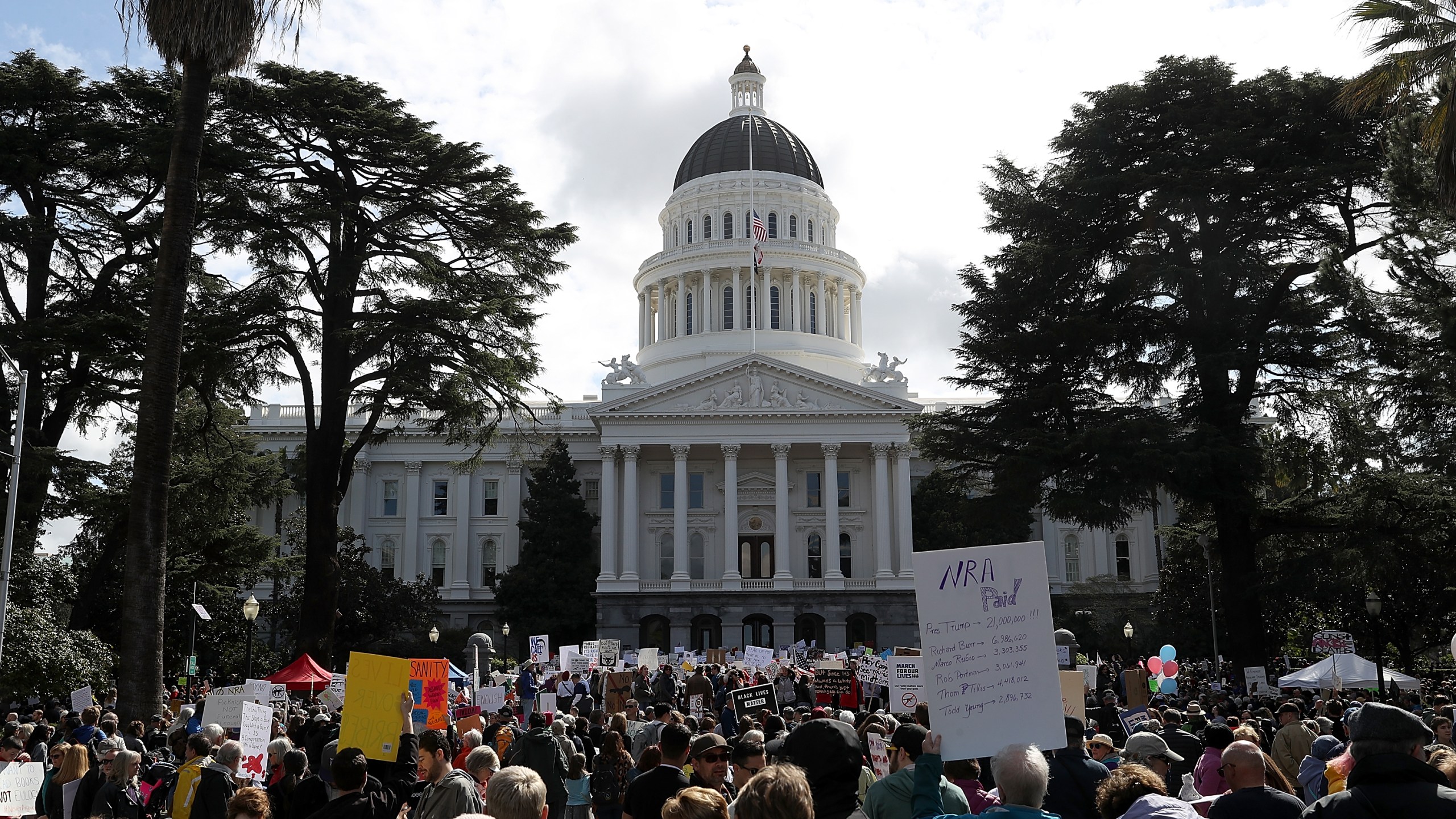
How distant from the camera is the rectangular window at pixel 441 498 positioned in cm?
7569

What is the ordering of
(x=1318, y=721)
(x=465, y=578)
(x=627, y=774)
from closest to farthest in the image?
(x=627, y=774), (x=1318, y=721), (x=465, y=578)

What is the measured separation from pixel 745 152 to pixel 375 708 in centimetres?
7979

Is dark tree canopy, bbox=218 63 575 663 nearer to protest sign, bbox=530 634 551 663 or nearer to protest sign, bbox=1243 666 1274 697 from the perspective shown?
protest sign, bbox=530 634 551 663

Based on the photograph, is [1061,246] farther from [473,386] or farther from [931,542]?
[931,542]

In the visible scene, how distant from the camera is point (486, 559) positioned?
75438 millimetres

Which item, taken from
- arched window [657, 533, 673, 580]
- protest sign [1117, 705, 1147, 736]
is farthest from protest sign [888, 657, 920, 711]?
arched window [657, 533, 673, 580]

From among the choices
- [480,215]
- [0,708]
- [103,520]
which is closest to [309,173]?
[480,215]

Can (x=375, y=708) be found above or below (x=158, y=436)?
below

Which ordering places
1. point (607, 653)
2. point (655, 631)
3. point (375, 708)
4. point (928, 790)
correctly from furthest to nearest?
1. point (655, 631)
2. point (607, 653)
3. point (375, 708)
4. point (928, 790)

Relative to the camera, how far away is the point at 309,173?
31984 mm

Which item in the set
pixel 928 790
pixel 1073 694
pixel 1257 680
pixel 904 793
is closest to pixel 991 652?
pixel 904 793

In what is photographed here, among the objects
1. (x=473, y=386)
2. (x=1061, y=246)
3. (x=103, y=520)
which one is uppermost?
(x=1061, y=246)

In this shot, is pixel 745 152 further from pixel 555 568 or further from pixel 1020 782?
pixel 1020 782

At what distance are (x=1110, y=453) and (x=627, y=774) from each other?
2205cm
